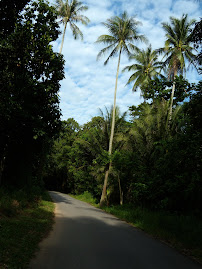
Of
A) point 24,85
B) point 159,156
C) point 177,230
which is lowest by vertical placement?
point 177,230

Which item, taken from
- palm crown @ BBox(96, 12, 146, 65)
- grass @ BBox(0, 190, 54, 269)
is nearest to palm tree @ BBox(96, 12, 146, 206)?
palm crown @ BBox(96, 12, 146, 65)

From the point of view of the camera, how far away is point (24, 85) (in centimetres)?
978

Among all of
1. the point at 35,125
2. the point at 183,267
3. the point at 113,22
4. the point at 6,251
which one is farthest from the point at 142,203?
the point at 113,22

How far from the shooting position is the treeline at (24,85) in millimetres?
9055

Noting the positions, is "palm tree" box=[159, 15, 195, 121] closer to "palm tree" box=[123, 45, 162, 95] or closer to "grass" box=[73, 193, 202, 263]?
"palm tree" box=[123, 45, 162, 95]

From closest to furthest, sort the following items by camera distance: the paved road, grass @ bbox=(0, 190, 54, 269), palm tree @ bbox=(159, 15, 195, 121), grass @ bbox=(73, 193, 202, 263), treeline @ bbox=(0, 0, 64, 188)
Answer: grass @ bbox=(0, 190, 54, 269) → the paved road → grass @ bbox=(73, 193, 202, 263) → treeline @ bbox=(0, 0, 64, 188) → palm tree @ bbox=(159, 15, 195, 121)

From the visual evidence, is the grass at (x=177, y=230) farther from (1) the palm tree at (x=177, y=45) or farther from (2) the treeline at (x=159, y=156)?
(1) the palm tree at (x=177, y=45)

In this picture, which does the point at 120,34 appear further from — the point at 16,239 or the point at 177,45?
the point at 16,239

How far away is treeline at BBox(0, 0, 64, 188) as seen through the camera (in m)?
9.05

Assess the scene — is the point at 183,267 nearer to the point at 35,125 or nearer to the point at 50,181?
the point at 35,125

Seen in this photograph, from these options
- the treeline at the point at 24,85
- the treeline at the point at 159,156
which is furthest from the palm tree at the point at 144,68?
the treeline at the point at 24,85

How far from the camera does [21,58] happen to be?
9711mm

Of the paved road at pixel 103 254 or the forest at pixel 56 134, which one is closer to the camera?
the paved road at pixel 103 254

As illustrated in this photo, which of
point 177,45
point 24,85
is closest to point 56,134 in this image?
point 24,85
